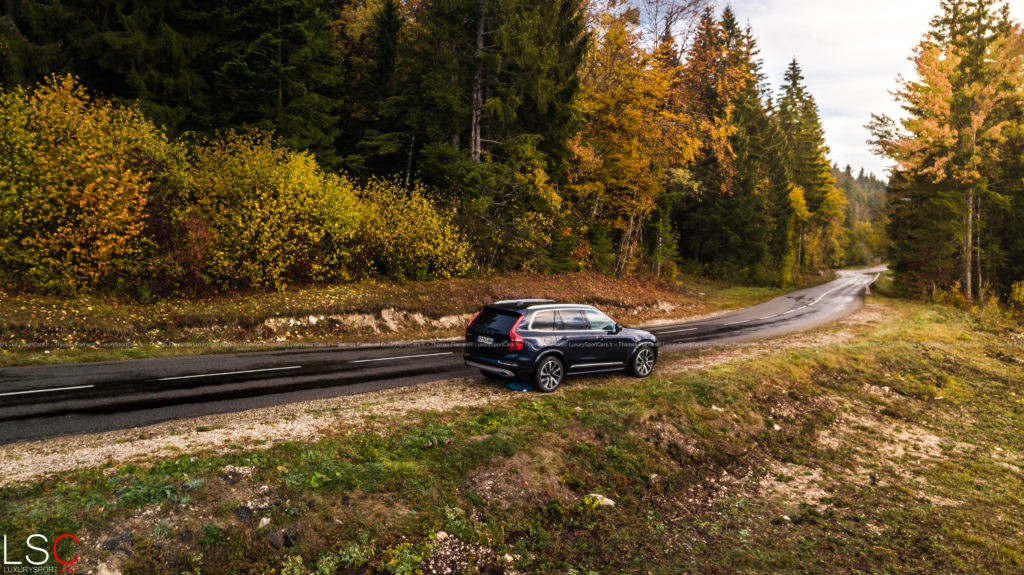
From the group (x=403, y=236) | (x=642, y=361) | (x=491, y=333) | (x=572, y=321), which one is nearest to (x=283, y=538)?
(x=491, y=333)

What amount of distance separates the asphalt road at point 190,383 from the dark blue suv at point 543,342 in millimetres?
1743

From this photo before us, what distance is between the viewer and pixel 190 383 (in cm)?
994

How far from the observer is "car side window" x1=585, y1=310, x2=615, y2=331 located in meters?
11.7

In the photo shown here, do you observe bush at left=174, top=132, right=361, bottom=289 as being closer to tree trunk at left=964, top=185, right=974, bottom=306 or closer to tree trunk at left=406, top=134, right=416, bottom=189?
tree trunk at left=406, top=134, right=416, bottom=189

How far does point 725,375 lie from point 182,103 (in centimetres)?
2541

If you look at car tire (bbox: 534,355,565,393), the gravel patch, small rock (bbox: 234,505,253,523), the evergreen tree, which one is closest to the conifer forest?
the gravel patch

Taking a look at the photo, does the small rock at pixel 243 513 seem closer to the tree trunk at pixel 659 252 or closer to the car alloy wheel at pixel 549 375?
the car alloy wheel at pixel 549 375

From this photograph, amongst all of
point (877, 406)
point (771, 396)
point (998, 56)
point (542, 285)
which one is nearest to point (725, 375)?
point (771, 396)

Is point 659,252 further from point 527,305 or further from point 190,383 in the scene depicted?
point 190,383

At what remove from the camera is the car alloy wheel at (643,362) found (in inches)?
487

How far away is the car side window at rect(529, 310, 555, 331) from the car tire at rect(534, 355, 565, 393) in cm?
64

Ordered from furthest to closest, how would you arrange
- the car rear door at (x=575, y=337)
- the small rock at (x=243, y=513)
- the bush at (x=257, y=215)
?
1. the bush at (x=257, y=215)
2. the car rear door at (x=575, y=337)
3. the small rock at (x=243, y=513)

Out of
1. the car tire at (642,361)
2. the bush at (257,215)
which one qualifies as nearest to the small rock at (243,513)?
the car tire at (642,361)

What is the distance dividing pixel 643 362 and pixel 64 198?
16.6 m
